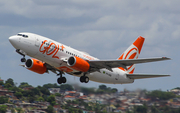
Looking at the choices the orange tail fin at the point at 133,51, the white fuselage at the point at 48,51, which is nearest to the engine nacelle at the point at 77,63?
the white fuselage at the point at 48,51

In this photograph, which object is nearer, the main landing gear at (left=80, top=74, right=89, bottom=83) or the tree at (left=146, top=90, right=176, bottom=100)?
the main landing gear at (left=80, top=74, right=89, bottom=83)

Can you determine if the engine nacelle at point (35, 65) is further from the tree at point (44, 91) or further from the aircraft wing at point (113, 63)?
the tree at point (44, 91)

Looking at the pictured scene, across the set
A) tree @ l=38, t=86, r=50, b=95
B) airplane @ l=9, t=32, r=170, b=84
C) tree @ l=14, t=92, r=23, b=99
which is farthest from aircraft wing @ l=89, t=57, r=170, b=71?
tree @ l=14, t=92, r=23, b=99

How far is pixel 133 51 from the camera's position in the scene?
49.3 meters

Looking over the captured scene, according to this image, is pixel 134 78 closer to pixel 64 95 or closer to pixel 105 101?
pixel 105 101

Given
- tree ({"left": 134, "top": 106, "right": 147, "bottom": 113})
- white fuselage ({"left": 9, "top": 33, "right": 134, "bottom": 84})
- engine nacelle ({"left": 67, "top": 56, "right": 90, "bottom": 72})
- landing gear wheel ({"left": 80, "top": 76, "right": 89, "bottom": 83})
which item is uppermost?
white fuselage ({"left": 9, "top": 33, "right": 134, "bottom": 84})

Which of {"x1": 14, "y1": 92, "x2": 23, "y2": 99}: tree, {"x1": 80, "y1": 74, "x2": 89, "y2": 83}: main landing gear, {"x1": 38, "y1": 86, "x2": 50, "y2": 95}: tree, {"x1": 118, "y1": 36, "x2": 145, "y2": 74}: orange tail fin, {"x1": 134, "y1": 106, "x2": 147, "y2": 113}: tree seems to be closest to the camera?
{"x1": 134, "y1": 106, "x2": 147, "y2": 113}: tree

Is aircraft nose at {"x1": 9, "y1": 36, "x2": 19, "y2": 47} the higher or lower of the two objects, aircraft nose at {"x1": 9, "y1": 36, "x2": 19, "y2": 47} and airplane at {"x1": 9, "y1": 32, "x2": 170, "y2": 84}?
the higher

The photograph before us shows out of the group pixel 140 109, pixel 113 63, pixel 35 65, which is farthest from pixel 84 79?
pixel 140 109

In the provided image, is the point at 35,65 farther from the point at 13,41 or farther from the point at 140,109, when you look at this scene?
the point at 140,109

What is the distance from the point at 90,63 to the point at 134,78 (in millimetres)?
8417

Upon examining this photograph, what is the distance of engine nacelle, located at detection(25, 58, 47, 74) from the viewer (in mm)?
41531

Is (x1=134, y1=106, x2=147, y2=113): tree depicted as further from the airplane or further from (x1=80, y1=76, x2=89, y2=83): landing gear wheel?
(x1=80, y1=76, x2=89, y2=83): landing gear wheel

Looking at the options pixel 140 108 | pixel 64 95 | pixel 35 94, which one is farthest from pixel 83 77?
pixel 35 94
